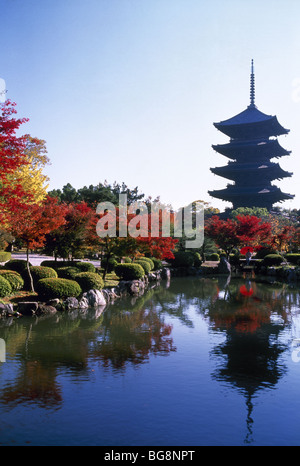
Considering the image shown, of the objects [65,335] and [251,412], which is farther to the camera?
[65,335]

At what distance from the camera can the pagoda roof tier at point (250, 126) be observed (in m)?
57.8

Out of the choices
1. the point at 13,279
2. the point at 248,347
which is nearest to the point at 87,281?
the point at 13,279

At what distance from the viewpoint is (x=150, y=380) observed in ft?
26.1

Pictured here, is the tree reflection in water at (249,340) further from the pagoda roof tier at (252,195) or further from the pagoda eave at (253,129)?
the pagoda eave at (253,129)

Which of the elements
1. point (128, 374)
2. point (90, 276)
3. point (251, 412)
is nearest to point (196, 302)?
point (90, 276)

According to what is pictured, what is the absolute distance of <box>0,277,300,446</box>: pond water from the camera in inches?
232

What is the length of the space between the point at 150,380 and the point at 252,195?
50.7 m

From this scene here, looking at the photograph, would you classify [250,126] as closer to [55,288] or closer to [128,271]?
[128,271]

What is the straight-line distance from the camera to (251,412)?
21.6 ft

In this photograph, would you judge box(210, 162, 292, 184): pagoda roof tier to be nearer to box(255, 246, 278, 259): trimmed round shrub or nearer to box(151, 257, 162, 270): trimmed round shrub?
box(255, 246, 278, 259): trimmed round shrub

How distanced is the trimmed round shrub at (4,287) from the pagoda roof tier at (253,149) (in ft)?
157

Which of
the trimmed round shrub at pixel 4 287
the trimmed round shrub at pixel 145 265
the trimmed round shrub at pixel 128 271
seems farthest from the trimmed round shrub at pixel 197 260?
the trimmed round shrub at pixel 4 287
